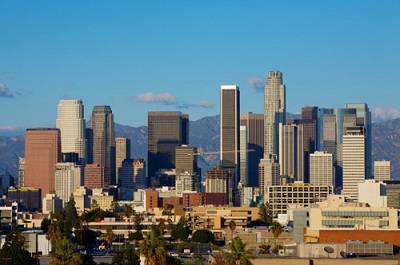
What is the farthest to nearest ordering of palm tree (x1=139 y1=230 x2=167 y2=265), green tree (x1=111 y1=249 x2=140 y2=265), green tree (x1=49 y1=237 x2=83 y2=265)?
green tree (x1=111 y1=249 x2=140 y2=265)
palm tree (x1=139 y1=230 x2=167 y2=265)
green tree (x1=49 y1=237 x2=83 y2=265)

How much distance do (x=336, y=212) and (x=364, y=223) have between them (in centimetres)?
497

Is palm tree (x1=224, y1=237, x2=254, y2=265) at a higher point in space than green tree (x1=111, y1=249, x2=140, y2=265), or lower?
higher

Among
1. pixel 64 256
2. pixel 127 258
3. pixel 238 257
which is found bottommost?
pixel 127 258

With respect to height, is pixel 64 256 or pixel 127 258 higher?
pixel 64 256

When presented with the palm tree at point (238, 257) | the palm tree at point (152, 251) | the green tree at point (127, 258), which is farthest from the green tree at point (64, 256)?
the green tree at point (127, 258)

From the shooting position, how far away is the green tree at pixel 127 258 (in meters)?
146

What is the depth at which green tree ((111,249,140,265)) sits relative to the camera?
479ft

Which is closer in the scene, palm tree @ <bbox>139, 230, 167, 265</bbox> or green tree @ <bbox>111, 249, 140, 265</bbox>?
palm tree @ <bbox>139, 230, 167, 265</bbox>

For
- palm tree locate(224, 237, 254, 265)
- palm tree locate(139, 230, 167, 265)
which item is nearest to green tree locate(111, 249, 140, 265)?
palm tree locate(139, 230, 167, 265)

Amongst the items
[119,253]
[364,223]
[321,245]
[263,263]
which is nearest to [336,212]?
[364,223]

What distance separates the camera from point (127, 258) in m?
151

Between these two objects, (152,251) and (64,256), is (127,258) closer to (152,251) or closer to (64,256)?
(152,251)

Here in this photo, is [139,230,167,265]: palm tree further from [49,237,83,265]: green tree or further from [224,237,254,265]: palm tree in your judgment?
[224,237,254,265]: palm tree

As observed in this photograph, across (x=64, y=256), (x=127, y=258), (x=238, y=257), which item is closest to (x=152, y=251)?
(x=64, y=256)
